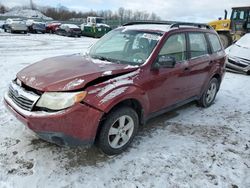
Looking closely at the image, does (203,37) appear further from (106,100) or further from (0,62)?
(0,62)

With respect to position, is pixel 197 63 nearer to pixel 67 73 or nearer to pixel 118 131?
pixel 118 131


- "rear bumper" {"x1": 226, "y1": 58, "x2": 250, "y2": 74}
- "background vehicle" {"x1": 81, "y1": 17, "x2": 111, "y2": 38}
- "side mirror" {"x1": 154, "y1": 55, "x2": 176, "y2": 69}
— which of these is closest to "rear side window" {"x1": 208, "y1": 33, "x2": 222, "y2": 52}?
"side mirror" {"x1": 154, "y1": 55, "x2": 176, "y2": 69}

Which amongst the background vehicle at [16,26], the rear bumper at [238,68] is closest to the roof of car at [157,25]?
the rear bumper at [238,68]

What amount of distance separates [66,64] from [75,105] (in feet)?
3.17

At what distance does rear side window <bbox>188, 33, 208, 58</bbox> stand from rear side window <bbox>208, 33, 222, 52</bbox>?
298 mm

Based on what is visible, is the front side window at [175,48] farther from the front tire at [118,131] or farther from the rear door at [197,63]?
the front tire at [118,131]

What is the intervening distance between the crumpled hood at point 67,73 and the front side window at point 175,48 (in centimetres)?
74

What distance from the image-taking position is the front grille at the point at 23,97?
3.07 m

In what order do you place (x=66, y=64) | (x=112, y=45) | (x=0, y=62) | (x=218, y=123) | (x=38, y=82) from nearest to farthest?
(x=38, y=82), (x=66, y=64), (x=112, y=45), (x=218, y=123), (x=0, y=62)

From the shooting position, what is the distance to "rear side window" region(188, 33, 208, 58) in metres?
4.69

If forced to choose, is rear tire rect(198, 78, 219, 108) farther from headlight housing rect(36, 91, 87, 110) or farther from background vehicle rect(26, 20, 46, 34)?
background vehicle rect(26, 20, 46, 34)

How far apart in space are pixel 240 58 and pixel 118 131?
26.6ft

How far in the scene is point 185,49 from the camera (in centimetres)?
Result: 452

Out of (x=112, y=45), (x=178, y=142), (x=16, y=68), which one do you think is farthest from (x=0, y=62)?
(x=178, y=142)
